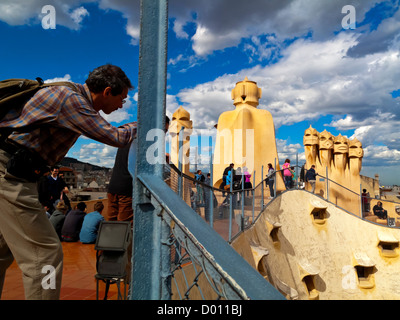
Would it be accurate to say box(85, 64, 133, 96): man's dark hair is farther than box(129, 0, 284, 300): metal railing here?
Yes

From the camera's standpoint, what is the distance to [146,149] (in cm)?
138

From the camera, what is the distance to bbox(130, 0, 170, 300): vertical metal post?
4.27 feet

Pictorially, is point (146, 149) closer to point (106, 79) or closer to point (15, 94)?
point (106, 79)

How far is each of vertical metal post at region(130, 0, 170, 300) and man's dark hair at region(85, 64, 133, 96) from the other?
33 centimetres

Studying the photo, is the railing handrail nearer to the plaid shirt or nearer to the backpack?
the plaid shirt

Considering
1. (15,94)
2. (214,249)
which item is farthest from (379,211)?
(15,94)

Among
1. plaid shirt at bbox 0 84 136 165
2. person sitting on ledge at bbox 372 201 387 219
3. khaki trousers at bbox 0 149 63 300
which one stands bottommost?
person sitting on ledge at bbox 372 201 387 219

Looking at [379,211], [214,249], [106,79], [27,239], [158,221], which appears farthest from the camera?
[379,211]

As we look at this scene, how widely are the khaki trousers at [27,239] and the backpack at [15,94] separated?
11.3 inches

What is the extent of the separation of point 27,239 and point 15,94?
727mm

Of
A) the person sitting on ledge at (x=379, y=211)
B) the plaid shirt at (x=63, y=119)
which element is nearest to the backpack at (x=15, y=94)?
the plaid shirt at (x=63, y=119)

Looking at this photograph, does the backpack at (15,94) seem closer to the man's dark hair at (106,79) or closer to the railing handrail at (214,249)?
the man's dark hair at (106,79)

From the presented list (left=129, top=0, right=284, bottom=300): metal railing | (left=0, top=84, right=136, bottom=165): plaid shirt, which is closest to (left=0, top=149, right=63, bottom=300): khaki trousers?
(left=0, top=84, right=136, bottom=165): plaid shirt
